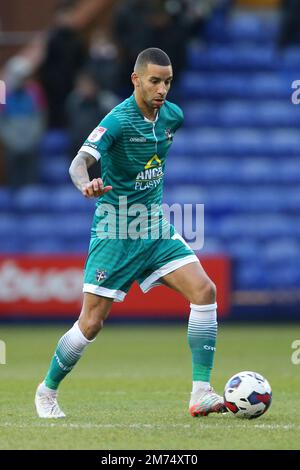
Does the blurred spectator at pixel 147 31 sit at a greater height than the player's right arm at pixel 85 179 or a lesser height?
greater

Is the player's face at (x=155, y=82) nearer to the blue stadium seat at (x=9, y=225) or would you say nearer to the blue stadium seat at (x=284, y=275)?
the blue stadium seat at (x=284, y=275)

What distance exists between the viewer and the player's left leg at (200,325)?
7.86 m

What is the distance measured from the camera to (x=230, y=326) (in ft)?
56.3

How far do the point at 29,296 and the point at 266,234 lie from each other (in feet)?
12.6

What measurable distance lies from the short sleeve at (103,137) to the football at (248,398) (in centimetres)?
171

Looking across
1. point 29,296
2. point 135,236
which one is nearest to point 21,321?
point 29,296

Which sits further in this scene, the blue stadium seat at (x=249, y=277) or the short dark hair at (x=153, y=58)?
the blue stadium seat at (x=249, y=277)

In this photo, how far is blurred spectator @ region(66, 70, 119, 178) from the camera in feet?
59.3

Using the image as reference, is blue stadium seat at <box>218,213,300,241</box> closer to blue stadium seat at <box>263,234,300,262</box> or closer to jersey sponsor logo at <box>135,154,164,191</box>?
blue stadium seat at <box>263,234,300,262</box>

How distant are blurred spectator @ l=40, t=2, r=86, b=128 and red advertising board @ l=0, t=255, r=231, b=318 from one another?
10.6 ft

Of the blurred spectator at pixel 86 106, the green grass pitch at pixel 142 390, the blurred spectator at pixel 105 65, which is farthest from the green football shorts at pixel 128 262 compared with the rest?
the blurred spectator at pixel 105 65

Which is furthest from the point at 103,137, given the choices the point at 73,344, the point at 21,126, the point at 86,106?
the point at 21,126

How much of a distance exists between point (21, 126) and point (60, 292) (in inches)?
115

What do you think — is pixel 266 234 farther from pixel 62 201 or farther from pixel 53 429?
pixel 53 429
